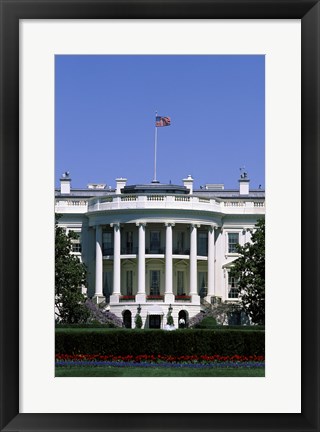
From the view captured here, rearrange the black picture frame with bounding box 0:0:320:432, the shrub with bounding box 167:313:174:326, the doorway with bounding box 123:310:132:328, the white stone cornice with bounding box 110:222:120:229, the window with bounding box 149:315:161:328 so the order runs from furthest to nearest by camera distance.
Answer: the white stone cornice with bounding box 110:222:120:229 < the doorway with bounding box 123:310:132:328 < the window with bounding box 149:315:161:328 < the shrub with bounding box 167:313:174:326 < the black picture frame with bounding box 0:0:320:432

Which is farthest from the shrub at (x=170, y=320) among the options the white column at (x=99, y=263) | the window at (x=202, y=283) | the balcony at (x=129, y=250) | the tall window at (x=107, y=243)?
the tall window at (x=107, y=243)

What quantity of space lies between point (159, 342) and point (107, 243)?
3504 centimetres

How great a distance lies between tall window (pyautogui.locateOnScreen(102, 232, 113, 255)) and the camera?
52.2 metres

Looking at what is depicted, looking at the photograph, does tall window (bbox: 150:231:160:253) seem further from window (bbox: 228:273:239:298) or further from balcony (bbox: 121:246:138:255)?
window (bbox: 228:273:239:298)

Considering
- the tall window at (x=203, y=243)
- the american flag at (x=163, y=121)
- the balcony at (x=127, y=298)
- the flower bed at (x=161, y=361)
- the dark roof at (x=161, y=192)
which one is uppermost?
the american flag at (x=163, y=121)

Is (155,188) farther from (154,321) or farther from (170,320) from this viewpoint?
(170,320)

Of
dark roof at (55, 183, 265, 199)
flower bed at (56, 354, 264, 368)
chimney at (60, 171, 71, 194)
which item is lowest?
flower bed at (56, 354, 264, 368)

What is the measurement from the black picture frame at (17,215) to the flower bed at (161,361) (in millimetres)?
7586

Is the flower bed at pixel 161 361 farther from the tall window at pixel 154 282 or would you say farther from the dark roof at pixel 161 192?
the dark roof at pixel 161 192

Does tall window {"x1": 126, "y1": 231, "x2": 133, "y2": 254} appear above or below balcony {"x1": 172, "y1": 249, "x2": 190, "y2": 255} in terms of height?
above

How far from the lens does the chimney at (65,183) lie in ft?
172

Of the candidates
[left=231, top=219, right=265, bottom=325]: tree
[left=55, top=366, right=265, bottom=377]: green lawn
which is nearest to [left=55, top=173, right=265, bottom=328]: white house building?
[left=231, top=219, right=265, bottom=325]: tree

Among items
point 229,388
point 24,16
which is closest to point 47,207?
point 24,16

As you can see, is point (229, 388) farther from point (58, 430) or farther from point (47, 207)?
point (47, 207)
